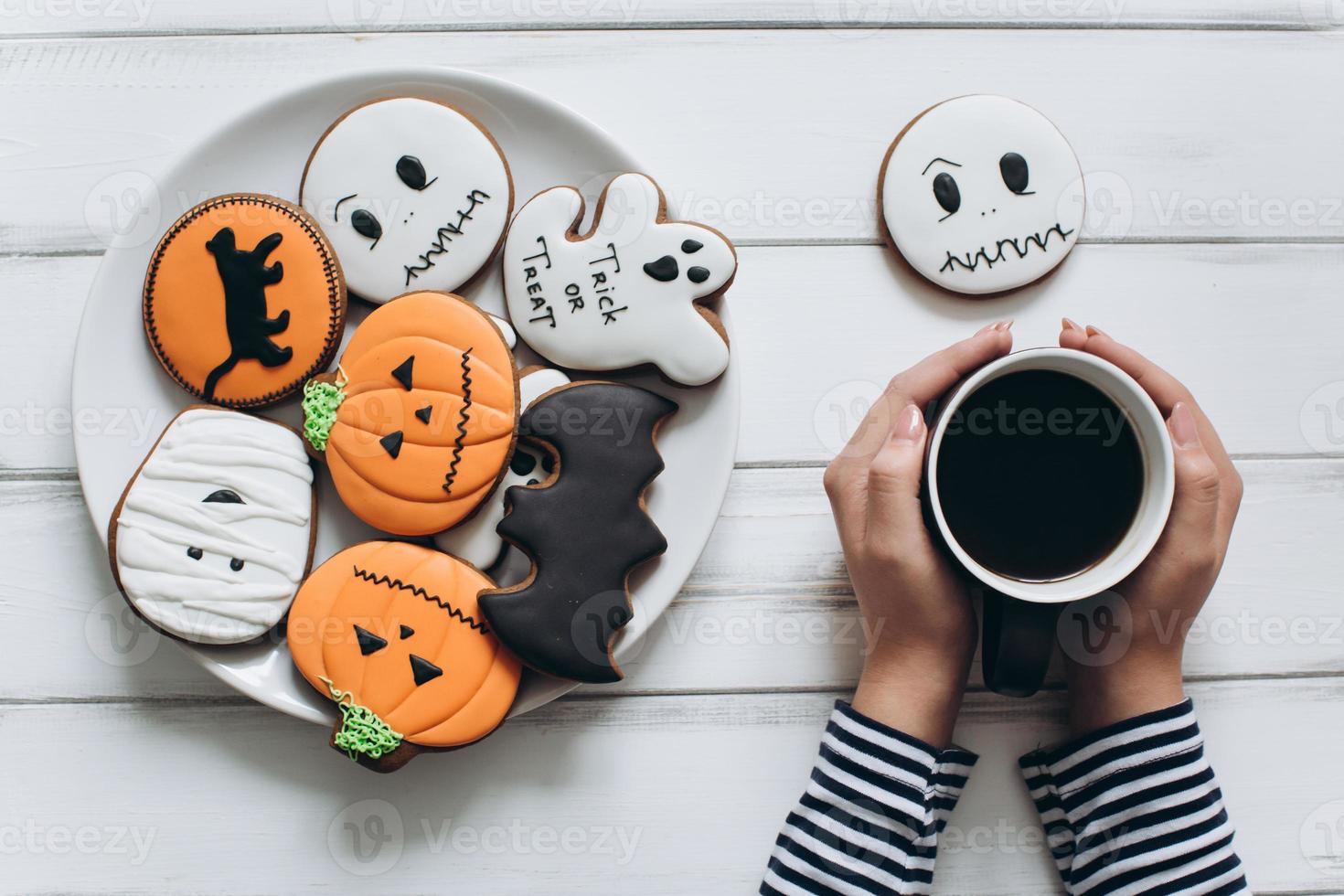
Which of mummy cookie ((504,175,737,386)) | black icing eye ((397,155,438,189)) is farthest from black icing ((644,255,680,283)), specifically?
black icing eye ((397,155,438,189))

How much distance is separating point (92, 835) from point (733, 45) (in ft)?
3.54

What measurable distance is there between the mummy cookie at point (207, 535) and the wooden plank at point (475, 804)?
0.16m

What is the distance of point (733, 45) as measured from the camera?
3.26 feet

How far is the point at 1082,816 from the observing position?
896 mm

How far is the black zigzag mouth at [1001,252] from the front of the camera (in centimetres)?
96

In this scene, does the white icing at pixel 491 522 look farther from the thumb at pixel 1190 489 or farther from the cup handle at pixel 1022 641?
the thumb at pixel 1190 489

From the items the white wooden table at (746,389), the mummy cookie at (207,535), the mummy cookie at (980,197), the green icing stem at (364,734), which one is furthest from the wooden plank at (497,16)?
the green icing stem at (364,734)

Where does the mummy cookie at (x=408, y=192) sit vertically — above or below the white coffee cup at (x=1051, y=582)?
below

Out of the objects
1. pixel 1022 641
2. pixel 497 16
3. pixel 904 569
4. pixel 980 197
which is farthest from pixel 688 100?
pixel 1022 641

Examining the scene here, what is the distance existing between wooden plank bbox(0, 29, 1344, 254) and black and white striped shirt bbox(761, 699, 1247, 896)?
1.71ft

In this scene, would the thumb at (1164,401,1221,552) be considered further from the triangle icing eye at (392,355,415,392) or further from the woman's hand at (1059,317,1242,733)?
the triangle icing eye at (392,355,415,392)

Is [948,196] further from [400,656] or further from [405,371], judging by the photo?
[400,656]

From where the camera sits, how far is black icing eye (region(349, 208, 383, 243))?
0.89 metres

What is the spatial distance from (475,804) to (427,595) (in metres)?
0.25
